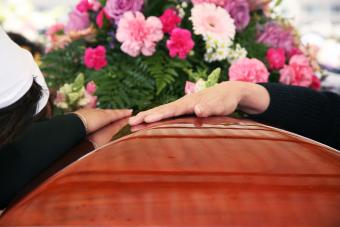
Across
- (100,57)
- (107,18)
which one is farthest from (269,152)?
(107,18)

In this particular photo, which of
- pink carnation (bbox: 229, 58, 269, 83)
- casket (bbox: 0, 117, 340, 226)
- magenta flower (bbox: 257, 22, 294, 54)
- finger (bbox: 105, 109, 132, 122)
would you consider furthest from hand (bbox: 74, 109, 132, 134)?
magenta flower (bbox: 257, 22, 294, 54)

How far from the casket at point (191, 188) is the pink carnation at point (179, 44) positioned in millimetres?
724

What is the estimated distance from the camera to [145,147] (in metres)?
0.59

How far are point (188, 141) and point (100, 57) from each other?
81cm

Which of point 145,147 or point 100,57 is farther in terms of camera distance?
point 100,57

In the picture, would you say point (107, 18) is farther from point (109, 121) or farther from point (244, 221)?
point (244, 221)

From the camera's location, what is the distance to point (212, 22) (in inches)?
54.4

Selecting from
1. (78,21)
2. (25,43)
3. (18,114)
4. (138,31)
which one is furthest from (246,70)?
(25,43)

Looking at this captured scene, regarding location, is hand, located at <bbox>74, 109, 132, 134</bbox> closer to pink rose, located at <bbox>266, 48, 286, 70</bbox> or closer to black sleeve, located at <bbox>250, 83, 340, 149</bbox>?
black sleeve, located at <bbox>250, 83, 340, 149</bbox>

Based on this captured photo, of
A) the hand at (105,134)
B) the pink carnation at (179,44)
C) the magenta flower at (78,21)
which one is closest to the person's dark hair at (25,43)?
the magenta flower at (78,21)

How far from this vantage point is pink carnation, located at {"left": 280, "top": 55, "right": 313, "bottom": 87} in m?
1.50

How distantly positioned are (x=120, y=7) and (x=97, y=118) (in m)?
0.54

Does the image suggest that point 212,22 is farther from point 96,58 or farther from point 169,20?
point 96,58

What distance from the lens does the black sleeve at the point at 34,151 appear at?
70 centimetres
